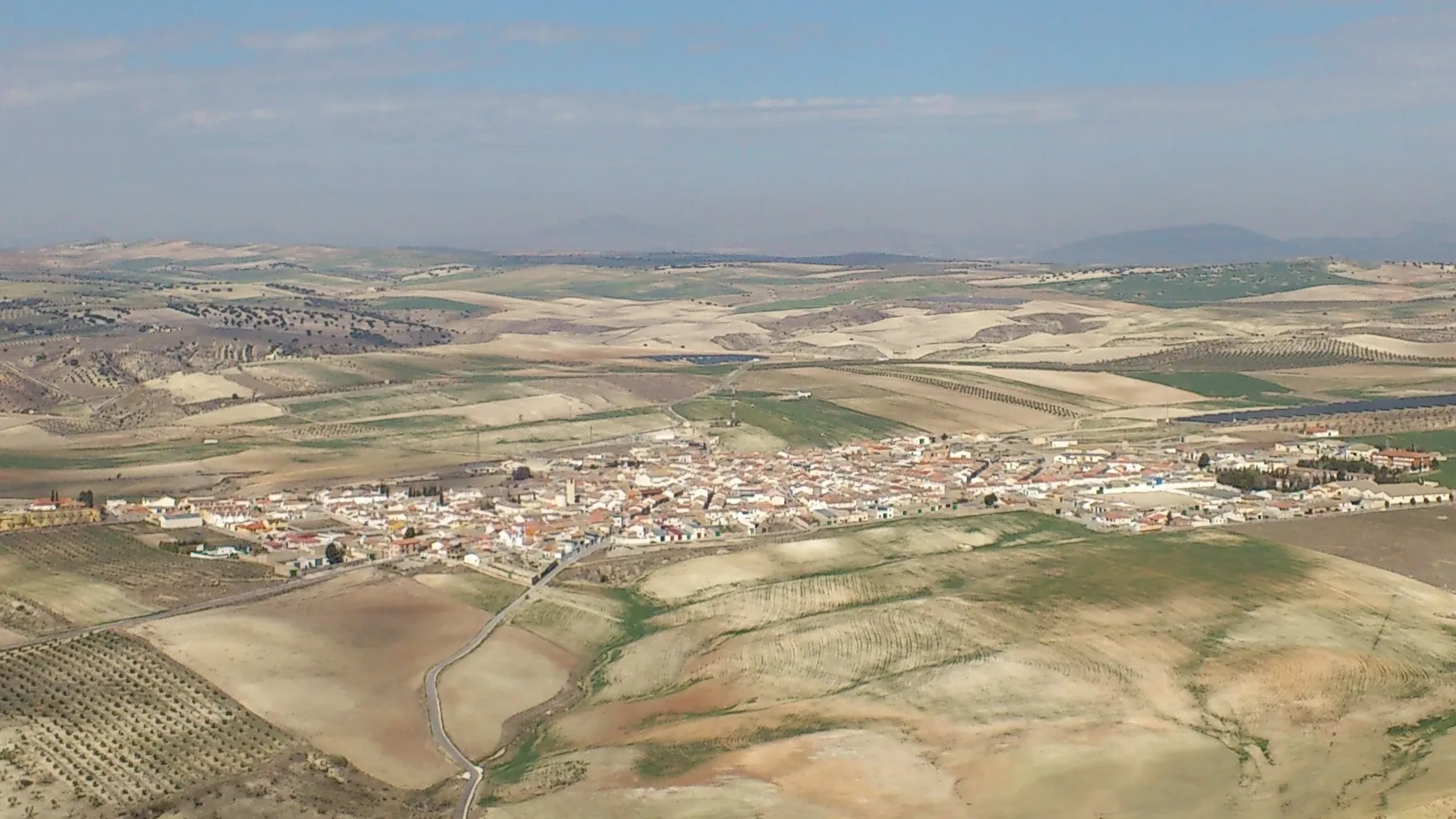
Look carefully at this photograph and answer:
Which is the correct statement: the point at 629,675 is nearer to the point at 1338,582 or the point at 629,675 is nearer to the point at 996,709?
the point at 996,709

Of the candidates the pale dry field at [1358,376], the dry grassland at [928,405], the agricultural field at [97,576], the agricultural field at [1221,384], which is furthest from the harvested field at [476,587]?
the pale dry field at [1358,376]

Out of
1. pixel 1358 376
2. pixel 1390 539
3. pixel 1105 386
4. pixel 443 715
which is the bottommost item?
pixel 443 715

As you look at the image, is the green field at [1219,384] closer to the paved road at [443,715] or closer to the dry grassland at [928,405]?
the dry grassland at [928,405]

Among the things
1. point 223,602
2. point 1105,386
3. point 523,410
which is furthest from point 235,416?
point 1105,386

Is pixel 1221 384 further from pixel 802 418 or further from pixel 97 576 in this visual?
pixel 97 576

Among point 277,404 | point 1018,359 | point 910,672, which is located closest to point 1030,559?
point 910,672

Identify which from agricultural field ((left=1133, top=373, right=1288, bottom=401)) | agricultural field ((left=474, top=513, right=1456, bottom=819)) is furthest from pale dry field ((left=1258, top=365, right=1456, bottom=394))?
agricultural field ((left=474, top=513, right=1456, bottom=819))
